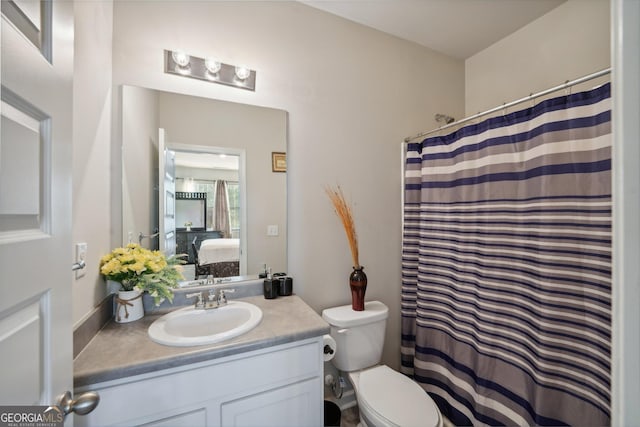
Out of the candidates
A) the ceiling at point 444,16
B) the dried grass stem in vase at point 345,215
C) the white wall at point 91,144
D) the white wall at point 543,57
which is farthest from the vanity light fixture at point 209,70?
the white wall at point 543,57

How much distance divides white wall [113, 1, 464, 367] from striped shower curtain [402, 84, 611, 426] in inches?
11.5

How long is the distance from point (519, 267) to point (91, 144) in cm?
201

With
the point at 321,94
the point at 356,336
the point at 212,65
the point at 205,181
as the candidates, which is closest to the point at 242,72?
the point at 212,65

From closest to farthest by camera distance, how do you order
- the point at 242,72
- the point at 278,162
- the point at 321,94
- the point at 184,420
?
the point at 184,420, the point at 242,72, the point at 278,162, the point at 321,94

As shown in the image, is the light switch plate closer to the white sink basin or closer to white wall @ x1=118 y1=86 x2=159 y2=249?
the white sink basin

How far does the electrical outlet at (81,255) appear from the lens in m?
0.91

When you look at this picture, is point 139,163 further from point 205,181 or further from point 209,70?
point 209,70

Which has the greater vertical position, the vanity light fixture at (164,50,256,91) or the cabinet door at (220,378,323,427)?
the vanity light fixture at (164,50,256,91)

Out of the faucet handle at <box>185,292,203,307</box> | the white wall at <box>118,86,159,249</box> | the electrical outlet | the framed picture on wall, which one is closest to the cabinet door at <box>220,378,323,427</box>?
the faucet handle at <box>185,292,203,307</box>

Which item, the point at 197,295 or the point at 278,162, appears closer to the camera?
the point at 197,295

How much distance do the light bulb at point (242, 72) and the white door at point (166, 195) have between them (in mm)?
530

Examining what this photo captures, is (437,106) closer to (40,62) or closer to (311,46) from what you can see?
(311,46)

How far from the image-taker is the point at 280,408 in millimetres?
1045

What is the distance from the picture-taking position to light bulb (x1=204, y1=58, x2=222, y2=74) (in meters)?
1.39
